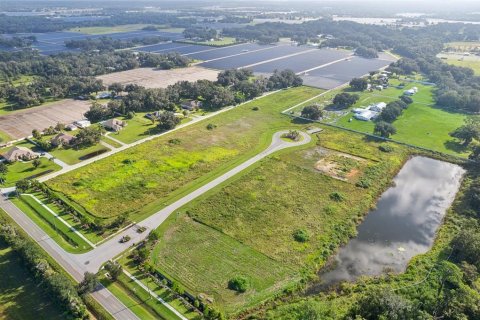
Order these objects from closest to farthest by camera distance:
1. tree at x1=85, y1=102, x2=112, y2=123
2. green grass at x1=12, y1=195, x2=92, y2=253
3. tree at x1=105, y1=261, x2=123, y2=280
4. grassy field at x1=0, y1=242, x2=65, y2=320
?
grassy field at x1=0, y1=242, x2=65, y2=320 < tree at x1=105, y1=261, x2=123, y2=280 < green grass at x1=12, y1=195, x2=92, y2=253 < tree at x1=85, y1=102, x2=112, y2=123

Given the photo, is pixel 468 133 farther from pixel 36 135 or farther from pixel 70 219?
pixel 36 135

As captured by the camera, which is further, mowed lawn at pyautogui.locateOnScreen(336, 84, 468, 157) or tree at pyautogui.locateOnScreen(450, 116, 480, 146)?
mowed lawn at pyautogui.locateOnScreen(336, 84, 468, 157)

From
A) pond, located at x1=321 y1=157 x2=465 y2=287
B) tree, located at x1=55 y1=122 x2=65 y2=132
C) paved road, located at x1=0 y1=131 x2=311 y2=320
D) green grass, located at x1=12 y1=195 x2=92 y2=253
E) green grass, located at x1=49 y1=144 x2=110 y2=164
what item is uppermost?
tree, located at x1=55 y1=122 x2=65 y2=132

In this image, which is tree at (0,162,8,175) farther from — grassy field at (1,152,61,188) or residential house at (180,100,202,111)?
residential house at (180,100,202,111)

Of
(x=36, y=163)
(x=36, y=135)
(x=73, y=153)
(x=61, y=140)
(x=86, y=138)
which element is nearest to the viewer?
(x=36, y=163)

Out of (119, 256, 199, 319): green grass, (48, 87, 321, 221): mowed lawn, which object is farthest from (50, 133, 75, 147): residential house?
(119, 256, 199, 319): green grass

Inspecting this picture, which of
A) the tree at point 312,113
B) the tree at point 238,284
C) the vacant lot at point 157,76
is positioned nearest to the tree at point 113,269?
the tree at point 238,284

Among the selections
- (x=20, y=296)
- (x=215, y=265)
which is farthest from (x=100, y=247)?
(x=215, y=265)
